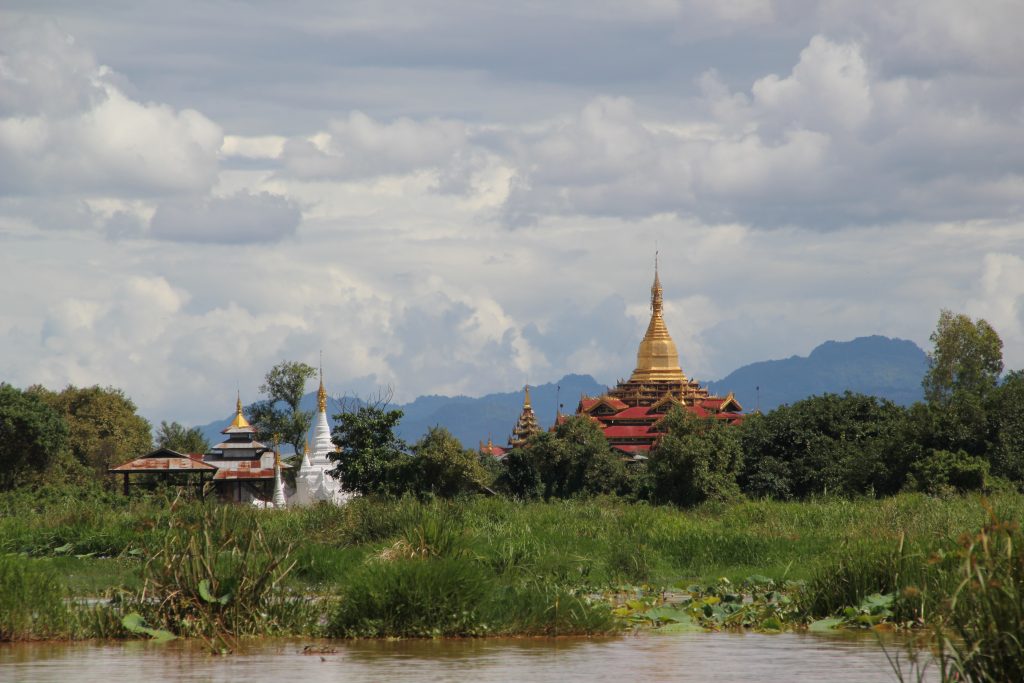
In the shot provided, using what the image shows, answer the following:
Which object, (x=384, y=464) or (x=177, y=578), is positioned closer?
(x=177, y=578)

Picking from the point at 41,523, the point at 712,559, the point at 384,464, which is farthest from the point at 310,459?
the point at 712,559

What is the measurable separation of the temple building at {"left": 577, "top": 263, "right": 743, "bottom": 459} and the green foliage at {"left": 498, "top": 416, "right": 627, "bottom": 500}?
875 inches

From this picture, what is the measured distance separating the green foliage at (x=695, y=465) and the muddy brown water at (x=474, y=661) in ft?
118

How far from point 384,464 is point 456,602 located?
33.6 metres

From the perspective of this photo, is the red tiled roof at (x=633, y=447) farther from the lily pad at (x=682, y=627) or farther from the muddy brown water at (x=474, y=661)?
the muddy brown water at (x=474, y=661)

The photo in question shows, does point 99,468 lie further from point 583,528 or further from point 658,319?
point 583,528

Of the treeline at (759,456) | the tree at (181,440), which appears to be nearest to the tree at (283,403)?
the tree at (181,440)

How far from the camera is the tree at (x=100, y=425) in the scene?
83.9 metres

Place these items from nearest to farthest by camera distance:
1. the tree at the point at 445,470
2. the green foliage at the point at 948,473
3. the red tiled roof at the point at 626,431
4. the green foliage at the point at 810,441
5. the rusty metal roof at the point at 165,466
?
the green foliage at the point at 948,473 < the tree at the point at 445,470 < the green foliage at the point at 810,441 < the rusty metal roof at the point at 165,466 < the red tiled roof at the point at 626,431

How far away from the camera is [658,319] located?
119 m

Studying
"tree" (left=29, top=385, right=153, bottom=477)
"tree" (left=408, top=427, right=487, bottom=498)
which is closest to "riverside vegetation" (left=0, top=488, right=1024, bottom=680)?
"tree" (left=408, top=427, right=487, bottom=498)

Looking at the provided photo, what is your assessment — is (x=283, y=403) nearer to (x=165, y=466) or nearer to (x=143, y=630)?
(x=165, y=466)

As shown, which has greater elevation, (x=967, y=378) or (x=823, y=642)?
(x=967, y=378)

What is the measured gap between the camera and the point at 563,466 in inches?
2576
